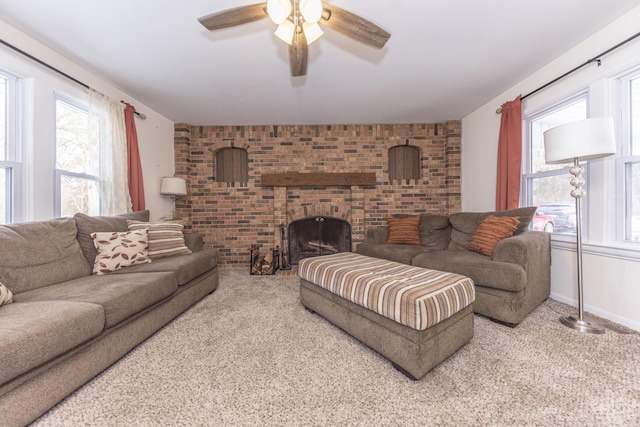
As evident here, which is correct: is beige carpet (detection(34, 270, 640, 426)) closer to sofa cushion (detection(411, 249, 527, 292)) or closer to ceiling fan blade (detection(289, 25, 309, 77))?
sofa cushion (detection(411, 249, 527, 292))

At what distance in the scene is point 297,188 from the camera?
13.2 ft

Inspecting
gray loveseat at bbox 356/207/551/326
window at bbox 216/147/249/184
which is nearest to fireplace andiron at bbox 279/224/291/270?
window at bbox 216/147/249/184

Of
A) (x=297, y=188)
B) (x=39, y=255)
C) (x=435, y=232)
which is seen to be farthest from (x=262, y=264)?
(x=435, y=232)

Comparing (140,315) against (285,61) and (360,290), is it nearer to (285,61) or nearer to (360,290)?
(360,290)

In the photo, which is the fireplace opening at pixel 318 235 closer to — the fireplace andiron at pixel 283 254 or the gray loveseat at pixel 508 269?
the fireplace andiron at pixel 283 254

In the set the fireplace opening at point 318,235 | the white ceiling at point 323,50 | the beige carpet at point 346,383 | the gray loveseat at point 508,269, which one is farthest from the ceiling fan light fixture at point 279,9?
the fireplace opening at point 318,235

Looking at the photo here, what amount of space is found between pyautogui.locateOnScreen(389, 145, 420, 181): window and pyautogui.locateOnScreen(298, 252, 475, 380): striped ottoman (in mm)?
2491

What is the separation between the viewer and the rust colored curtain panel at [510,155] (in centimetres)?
275

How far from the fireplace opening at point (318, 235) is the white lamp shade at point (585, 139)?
108 inches

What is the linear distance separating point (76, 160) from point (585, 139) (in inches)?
174

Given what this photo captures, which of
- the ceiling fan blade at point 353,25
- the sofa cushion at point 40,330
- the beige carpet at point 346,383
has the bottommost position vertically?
the beige carpet at point 346,383

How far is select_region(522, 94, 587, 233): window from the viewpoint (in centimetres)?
241

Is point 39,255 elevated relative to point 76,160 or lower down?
lower down

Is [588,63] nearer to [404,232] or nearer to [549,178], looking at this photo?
[549,178]
